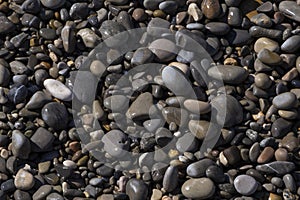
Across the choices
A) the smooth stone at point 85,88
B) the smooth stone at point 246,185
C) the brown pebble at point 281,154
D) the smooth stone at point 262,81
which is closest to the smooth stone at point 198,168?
the smooth stone at point 246,185

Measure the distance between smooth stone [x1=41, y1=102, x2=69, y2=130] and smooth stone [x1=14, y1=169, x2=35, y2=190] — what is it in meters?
0.19

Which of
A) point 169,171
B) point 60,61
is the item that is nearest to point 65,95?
point 60,61

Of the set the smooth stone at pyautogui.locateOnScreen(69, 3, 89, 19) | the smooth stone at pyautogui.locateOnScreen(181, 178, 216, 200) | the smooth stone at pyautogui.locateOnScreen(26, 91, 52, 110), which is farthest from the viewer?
the smooth stone at pyautogui.locateOnScreen(69, 3, 89, 19)

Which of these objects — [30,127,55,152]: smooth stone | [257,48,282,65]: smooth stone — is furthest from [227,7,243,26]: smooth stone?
[30,127,55,152]: smooth stone

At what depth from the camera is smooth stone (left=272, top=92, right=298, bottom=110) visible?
2.13 metres

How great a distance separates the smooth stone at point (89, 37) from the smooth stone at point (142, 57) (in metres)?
0.16

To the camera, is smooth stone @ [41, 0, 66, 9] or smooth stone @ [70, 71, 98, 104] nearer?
smooth stone @ [70, 71, 98, 104]

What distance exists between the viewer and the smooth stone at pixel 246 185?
2.08m

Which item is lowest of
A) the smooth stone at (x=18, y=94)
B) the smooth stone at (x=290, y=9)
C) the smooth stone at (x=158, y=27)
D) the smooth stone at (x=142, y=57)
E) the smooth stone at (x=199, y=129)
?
the smooth stone at (x=199, y=129)

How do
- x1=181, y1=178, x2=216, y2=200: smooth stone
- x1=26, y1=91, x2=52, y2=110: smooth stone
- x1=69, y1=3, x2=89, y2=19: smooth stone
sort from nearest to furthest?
x1=181, y1=178, x2=216, y2=200: smooth stone → x1=26, y1=91, x2=52, y2=110: smooth stone → x1=69, y1=3, x2=89, y2=19: smooth stone

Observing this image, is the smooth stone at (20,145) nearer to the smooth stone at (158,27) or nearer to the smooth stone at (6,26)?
the smooth stone at (6,26)

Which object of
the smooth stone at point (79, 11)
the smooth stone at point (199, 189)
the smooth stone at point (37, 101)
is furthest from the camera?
the smooth stone at point (79, 11)

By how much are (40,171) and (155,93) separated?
0.50 meters

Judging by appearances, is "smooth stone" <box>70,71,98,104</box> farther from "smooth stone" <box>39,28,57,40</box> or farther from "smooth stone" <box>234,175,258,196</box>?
"smooth stone" <box>234,175,258,196</box>
